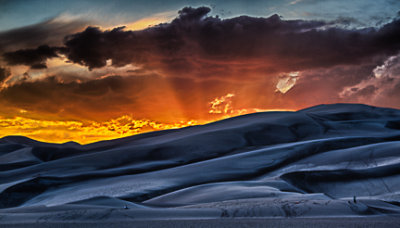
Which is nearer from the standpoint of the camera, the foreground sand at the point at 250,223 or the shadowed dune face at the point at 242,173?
the foreground sand at the point at 250,223

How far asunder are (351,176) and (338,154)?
58.8 inches

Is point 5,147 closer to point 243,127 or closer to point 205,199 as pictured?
point 243,127

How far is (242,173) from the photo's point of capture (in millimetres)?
6828

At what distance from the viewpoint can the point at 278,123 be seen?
12.2 metres

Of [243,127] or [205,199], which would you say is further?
[243,127]

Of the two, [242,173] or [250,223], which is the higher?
[242,173]

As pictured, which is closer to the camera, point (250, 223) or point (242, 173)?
point (250, 223)

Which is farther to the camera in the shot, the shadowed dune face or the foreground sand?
the shadowed dune face

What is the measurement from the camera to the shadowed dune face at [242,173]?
136 inches

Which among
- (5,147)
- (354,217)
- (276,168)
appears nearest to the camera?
(354,217)

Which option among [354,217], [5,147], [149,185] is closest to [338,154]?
[149,185]

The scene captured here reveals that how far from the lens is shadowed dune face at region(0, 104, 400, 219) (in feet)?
11.3

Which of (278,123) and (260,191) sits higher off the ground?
(278,123)

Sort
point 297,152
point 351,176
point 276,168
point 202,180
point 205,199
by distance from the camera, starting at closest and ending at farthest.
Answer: point 205,199 → point 351,176 → point 202,180 → point 276,168 → point 297,152
